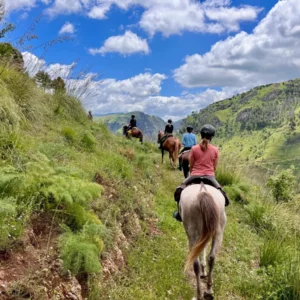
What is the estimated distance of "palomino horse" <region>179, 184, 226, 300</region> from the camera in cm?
489

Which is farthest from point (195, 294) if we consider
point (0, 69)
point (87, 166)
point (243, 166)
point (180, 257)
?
point (243, 166)

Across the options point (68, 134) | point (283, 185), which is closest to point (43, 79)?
point (68, 134)

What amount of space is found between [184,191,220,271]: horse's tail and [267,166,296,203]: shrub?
34.5ft

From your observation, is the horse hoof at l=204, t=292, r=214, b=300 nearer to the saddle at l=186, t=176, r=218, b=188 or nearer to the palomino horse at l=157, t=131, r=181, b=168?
the saddle at l=186, t=176, r=218, b=188

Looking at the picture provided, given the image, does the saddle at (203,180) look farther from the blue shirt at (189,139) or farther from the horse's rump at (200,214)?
the blue shirt at (189,139)

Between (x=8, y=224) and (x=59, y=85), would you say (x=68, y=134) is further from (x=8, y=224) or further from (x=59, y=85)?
(x=8, y=224)

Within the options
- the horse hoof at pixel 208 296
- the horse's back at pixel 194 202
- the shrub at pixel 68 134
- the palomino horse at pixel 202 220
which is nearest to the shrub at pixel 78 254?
the palomino horse at pixel 202 220

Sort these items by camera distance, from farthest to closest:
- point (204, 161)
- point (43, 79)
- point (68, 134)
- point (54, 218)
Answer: point (43, 79)
point (68, 134)
point (204, 161)
point (54, 218)

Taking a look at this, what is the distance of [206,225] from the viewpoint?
490 centimetres

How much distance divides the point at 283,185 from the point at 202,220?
1067cm

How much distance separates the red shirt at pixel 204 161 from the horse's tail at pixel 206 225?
139 cm

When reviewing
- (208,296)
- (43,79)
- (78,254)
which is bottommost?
(208,296)

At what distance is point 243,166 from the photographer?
15.9 metres

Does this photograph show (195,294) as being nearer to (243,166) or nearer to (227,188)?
(227,188)
